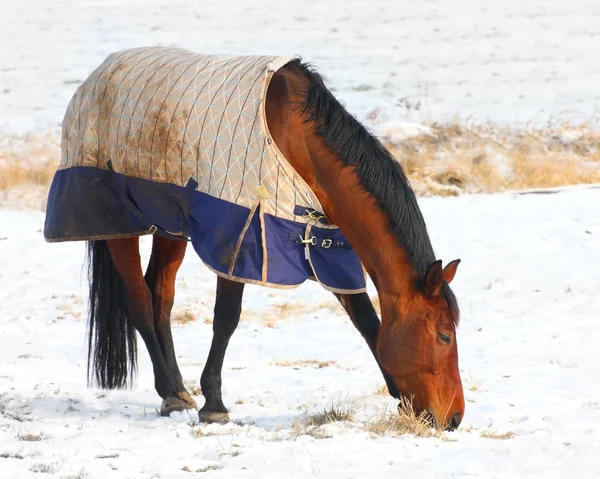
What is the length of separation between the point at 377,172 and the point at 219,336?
43.3 inches

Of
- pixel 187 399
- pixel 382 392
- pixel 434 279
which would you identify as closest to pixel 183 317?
pixel 187 399

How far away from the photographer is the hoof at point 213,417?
4.41 metres

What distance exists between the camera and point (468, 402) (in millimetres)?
4887

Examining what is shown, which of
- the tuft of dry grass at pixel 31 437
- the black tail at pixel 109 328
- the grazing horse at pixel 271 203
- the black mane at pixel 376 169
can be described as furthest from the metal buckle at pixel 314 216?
the tuft of dry grass at pixel 31 437

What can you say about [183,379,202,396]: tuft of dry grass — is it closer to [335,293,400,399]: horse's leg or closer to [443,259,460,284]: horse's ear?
[335,293,400,399]: horse's leg

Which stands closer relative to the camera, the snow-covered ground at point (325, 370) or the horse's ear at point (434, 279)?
the snow-covered ground at point (325, 370)

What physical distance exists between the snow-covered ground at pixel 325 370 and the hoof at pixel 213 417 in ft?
0.30

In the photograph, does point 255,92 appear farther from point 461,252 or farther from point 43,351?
point 461,252

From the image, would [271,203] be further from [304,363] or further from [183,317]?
[183,317]

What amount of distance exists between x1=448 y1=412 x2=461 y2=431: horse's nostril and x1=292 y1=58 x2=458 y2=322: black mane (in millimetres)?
424

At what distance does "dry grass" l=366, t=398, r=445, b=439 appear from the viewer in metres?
4.00

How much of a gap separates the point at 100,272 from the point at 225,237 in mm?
1185

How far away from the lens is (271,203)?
419 cm

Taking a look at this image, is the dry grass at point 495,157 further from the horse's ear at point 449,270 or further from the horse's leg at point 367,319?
the horse's ear at point 449,270
